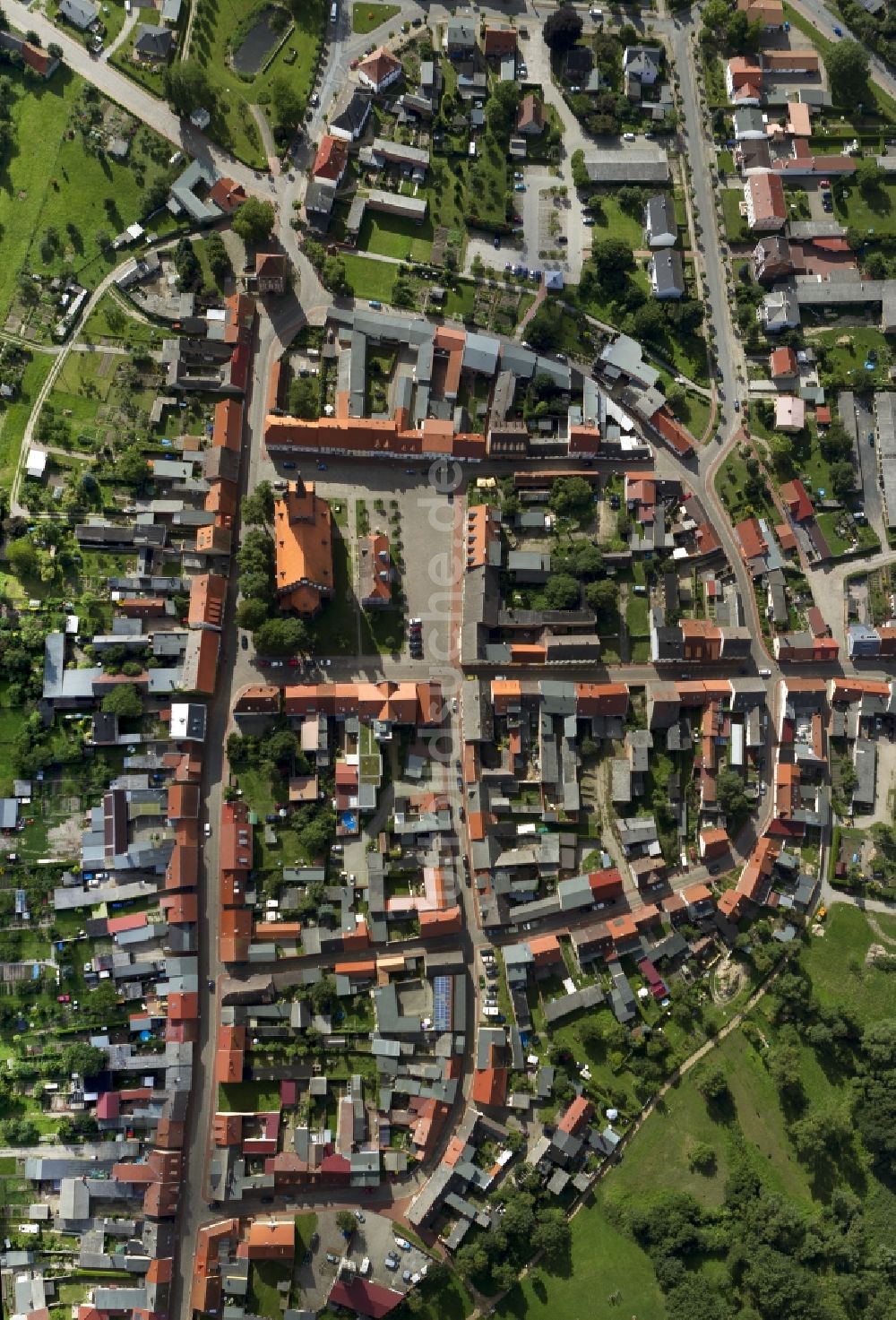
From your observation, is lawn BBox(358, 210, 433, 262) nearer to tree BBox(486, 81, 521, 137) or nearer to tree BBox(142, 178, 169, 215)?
tree BBox(486, 81, 521, 137)

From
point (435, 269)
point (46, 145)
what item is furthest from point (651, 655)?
point (46, 145)

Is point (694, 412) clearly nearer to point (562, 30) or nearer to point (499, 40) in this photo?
point (562, 30)

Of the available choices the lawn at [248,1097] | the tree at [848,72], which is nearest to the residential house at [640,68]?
the tree at [848,72]

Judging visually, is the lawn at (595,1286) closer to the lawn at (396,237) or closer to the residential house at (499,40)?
the lawn at (396,237)

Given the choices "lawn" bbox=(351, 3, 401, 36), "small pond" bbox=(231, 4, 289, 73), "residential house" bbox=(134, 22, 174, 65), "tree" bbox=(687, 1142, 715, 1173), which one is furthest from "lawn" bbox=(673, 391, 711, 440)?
"tree" bbox=(687, 1142, 715, 1173)

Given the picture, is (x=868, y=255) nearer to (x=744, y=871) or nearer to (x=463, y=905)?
(x=744, y=871)

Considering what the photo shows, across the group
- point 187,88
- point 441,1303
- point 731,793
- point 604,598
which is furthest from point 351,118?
point 441,1303
